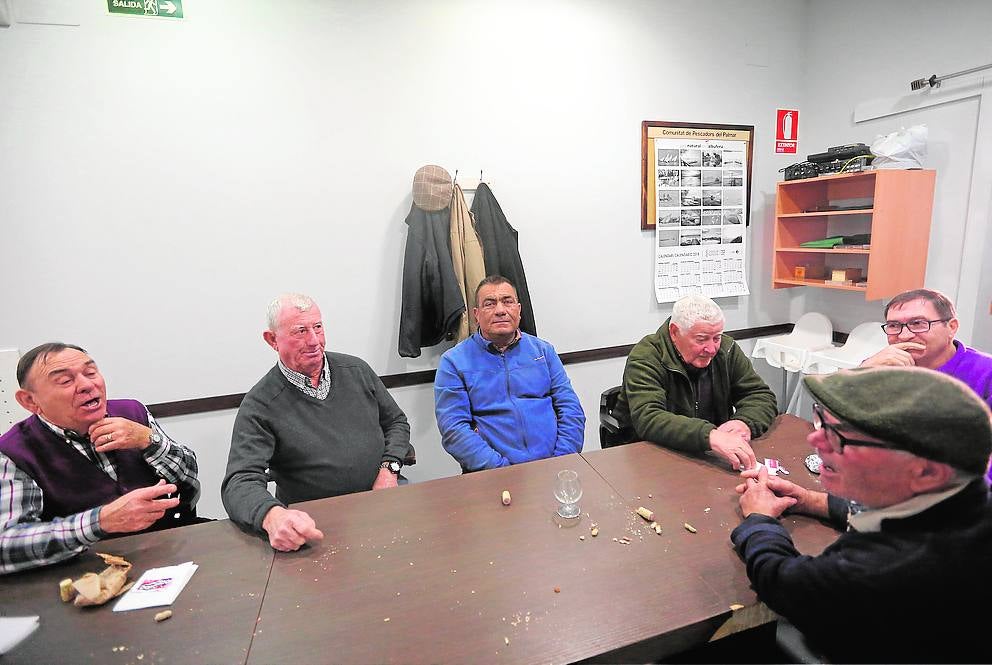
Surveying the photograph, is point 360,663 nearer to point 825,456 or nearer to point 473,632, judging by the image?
point 473,632

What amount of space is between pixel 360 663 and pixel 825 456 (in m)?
0.97

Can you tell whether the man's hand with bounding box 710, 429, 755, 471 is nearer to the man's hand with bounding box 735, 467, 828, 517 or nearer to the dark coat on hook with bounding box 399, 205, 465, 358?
the man's hand with bounding box 735, 467, 828, 517

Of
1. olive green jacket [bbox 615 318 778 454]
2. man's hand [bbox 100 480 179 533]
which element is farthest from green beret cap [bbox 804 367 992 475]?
man's hand [bbox 100 480 179 533]

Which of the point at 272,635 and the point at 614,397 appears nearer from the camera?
the point at 272,635

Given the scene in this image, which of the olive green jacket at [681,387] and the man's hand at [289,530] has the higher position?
the olive green jacket at [681,387]

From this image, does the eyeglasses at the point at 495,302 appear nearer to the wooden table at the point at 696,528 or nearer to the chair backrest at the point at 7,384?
the wooden table at the point at 696,528

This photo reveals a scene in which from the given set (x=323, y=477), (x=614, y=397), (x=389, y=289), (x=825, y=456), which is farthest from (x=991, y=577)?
(x=389, y=289)

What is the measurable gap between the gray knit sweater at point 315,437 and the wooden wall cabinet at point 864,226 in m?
2.79

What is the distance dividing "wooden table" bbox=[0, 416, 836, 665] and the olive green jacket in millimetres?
451

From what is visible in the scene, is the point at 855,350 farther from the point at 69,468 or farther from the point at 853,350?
the point at 69,468

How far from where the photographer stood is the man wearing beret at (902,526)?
0.77 metres

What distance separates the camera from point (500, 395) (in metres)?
2.21

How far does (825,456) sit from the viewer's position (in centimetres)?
95

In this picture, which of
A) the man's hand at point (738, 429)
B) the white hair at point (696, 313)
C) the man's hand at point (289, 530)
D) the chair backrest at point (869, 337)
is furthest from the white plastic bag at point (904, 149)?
the man's hand at point (289, 530)
